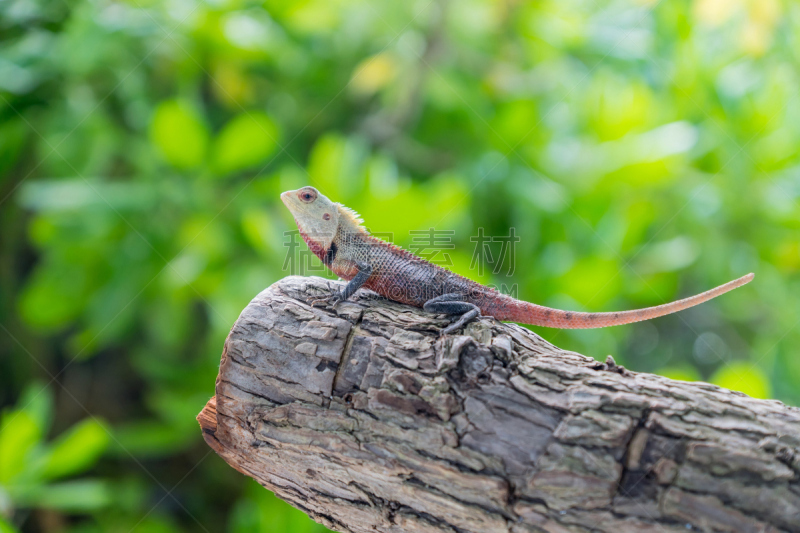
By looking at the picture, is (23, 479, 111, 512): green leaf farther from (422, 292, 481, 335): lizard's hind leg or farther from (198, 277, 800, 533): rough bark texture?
(422, 292, 481, 335): lizard's hind leg

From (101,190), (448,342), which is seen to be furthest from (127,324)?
(448,342)

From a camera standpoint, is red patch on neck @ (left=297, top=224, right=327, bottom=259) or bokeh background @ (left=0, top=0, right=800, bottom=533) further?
bokeh background @ (left=0, top=0, right=800, bottom=533)

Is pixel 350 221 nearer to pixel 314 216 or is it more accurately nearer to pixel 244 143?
pixel 314 216

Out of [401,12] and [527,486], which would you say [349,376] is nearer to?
[527,486]

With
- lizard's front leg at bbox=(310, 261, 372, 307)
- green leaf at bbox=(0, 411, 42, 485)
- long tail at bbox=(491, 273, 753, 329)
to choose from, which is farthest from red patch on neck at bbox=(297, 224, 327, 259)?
green leaf at bbox=(0, 411, 42, 485)

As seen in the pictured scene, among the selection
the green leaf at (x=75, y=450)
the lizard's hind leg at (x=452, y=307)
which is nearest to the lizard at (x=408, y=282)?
the lizard's hind leg at (x=452, y=307)

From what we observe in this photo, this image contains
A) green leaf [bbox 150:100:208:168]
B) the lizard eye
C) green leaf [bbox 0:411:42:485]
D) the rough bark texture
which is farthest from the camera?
green leaf [bbox 150:100:208:168]

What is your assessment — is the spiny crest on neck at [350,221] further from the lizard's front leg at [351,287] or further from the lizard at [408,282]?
the lizard's front leg at [351,287]
